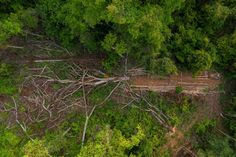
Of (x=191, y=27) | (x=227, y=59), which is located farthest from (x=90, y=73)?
(x=227, y=59)

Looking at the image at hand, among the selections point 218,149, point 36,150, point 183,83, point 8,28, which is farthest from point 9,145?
point 218,149

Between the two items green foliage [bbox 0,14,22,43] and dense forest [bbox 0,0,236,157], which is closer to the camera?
green foliage [bbox 0,14,22,43]

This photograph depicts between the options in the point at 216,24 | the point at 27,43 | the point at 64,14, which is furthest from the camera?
the point at 27,43

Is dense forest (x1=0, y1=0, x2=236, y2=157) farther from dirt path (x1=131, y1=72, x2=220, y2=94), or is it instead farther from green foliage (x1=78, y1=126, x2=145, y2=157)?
green foliage (x1=78, y1=126, x2=145, y2=157)

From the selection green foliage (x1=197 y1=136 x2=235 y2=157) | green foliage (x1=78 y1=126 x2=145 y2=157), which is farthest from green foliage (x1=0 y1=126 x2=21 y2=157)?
green foliage (x1=197 y1=136 x2=235 y2=157)

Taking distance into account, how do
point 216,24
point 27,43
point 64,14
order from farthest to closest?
point 27,43
point 216,24
point 64,14

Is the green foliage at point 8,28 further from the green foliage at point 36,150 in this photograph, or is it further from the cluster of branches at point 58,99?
the green foliage at point 36,150

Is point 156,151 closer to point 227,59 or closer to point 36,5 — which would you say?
point 227,59

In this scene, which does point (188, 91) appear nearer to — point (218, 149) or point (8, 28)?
point (218, 149)
